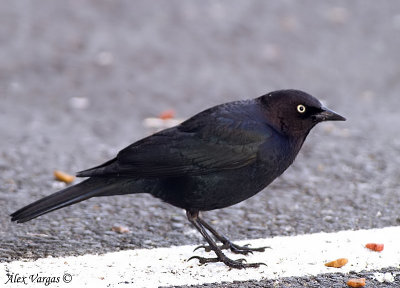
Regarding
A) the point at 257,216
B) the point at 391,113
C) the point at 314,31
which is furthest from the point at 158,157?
the point at 314,31

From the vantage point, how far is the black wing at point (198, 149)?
147 inches

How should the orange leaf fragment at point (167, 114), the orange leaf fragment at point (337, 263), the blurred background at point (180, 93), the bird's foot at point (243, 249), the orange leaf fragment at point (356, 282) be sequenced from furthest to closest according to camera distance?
the orange leaf fragment at point (167, 114), the blurred background at point (180, 93), the bird's foot at point (243, 249), the orange leaf fragment at point (337, 263), the orange leaf fragment at point (356, 282)

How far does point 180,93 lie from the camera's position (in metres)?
7.20

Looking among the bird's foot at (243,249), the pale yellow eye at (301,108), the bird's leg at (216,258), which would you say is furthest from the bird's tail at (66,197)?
the pale yellow eye at (301,108)

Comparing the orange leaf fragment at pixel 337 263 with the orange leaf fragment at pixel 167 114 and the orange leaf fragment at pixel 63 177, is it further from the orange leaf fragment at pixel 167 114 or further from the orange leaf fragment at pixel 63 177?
the orange leaf fragment at pixel 167 114

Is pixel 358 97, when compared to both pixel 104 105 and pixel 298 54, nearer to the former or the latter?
pixel 298 54

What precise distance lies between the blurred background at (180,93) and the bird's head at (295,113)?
637mm

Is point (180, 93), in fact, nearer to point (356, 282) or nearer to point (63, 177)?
point (63, 177)

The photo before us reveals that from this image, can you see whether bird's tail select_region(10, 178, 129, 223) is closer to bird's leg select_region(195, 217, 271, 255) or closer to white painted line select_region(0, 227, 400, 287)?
white painted line select_region(0, 227, 400, 287)

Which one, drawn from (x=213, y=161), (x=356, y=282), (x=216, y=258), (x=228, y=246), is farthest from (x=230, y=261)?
(x=356, y=282)

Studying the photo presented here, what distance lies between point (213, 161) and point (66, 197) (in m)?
0.78

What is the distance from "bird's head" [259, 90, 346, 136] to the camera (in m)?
3.83

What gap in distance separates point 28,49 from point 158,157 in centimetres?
447

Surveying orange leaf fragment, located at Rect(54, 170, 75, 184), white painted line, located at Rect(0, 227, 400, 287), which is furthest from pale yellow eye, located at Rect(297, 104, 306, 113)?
orange leaf fragment, located at Rect(54, 170, 75, 184)
